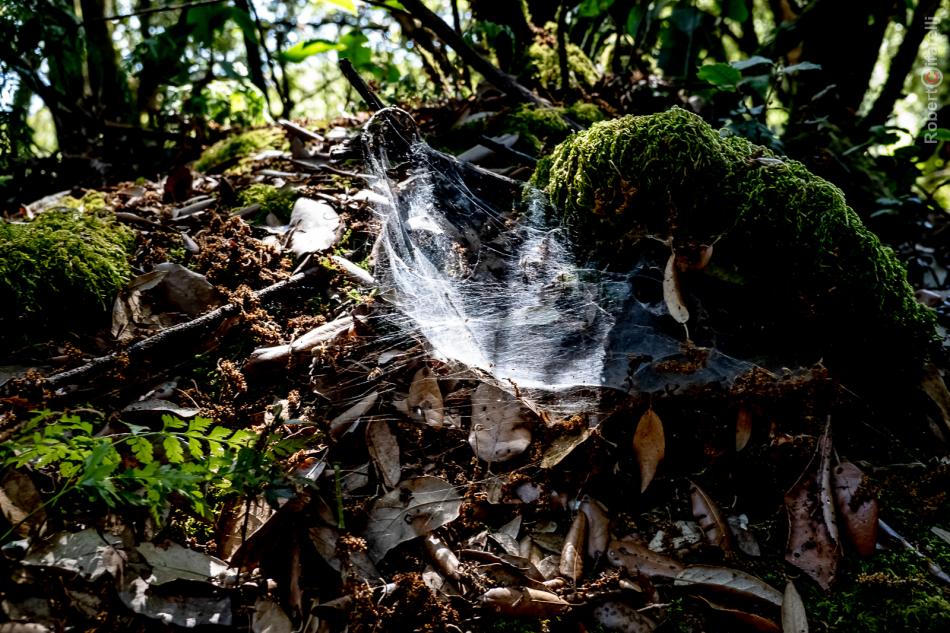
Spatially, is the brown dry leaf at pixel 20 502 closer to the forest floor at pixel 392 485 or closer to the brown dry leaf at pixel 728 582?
the forest floor at pixel 392 485

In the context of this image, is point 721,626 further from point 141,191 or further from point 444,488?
point 141,191

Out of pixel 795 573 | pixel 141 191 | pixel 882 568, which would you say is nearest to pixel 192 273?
pixel 141 191

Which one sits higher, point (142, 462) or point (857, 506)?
point (142, 462)

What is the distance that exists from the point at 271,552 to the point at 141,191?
2.39m

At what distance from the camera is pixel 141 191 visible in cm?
311

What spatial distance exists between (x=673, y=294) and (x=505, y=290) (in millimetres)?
644

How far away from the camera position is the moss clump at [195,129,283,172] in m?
3.49

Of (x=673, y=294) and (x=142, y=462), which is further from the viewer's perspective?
(x=673, y=294)

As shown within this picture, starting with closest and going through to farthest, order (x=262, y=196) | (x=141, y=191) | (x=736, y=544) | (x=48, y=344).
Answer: (x=736, y=544) < (x=48, y=344) < (x=262, y=196) < (x=141, y=191)

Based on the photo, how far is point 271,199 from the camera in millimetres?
2834

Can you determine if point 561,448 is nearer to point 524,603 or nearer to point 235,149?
point 524,603

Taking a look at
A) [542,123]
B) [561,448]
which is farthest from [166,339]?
[542,123]

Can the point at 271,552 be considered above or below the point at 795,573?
above

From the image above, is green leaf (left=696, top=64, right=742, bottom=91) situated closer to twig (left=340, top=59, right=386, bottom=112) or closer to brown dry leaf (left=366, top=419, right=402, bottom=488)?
twig (left=340, top=59, right=386, bottom=112)
